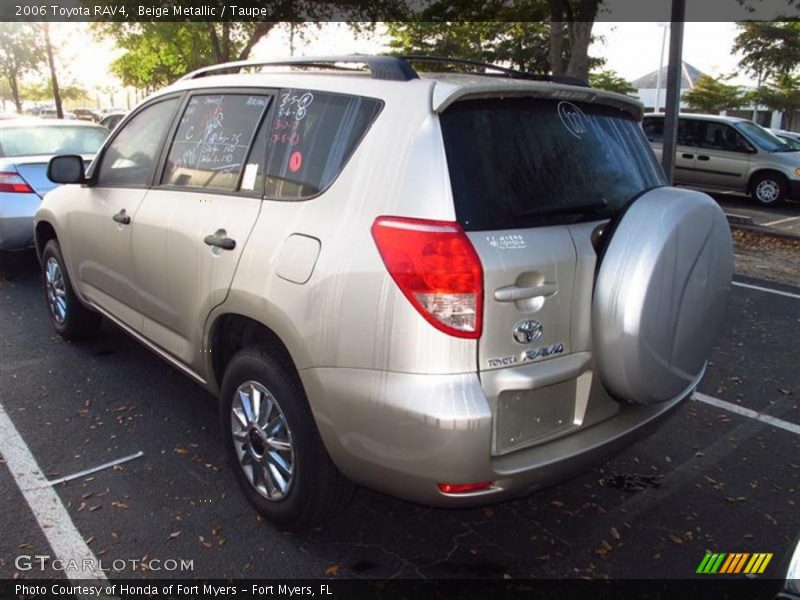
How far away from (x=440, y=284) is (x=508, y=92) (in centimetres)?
80

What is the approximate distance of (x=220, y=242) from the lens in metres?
2.84

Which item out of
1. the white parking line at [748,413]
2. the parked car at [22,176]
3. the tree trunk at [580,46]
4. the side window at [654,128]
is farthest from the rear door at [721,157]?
the parked car at [22,176]

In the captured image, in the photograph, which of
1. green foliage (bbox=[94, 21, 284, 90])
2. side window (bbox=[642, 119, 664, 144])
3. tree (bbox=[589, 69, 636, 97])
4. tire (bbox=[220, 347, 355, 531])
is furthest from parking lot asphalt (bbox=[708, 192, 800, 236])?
tree (bbox=[589, 69, 636, 97])

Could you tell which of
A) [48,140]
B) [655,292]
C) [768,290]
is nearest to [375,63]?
[655,292]

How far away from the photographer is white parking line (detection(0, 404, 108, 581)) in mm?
2680

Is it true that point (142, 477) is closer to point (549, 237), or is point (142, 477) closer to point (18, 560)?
point (18, 560)

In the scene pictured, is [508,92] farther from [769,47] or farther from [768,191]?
[769,47]

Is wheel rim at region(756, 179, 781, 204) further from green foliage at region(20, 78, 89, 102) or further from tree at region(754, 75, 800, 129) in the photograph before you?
green foliage at region(20, 78, 89, 102)

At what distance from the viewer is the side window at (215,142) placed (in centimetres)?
298

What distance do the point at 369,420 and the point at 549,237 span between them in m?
0.89

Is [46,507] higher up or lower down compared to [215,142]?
lower down

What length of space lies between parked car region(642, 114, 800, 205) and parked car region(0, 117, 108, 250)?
10.8m

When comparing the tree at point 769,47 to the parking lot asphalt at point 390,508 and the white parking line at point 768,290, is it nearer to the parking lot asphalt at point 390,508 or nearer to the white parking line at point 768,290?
the white parking line at point 768,290

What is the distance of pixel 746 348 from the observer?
16.8 ft
